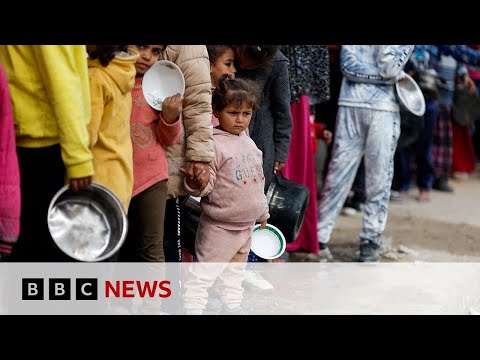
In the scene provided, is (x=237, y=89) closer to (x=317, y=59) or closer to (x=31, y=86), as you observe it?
(x=31, y=86)

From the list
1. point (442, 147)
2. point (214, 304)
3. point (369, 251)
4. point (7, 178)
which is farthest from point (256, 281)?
point (442, 147)

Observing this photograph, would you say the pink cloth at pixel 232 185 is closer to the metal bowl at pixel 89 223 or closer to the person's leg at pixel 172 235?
the person's leg at pixel 172 235

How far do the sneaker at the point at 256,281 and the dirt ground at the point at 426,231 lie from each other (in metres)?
1.14

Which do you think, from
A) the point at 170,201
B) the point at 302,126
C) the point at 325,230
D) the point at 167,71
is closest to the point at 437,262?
the point at 325,230

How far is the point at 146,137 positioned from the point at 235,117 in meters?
0.48

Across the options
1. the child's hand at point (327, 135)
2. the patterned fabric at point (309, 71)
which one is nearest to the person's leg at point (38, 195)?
the patterned fabric at point (309, 71)

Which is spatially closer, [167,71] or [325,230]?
[167,71]

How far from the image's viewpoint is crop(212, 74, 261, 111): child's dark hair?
4.39 meters

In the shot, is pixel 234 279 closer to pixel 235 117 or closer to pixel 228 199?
pixel 228 199

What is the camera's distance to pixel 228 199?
435cm

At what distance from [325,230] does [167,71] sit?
2.49 meters

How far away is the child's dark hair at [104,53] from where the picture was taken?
3875 mm

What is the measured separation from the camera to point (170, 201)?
4.55 metres
